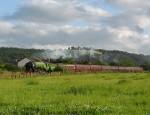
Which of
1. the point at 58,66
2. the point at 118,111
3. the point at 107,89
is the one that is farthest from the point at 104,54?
the point at 118,111

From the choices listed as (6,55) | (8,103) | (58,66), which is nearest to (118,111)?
(8,103)

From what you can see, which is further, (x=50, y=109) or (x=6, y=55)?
(x=6, y=55)

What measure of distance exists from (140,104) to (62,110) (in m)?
4.48

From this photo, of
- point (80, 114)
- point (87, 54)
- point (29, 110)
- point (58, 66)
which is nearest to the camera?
point (80, 114)

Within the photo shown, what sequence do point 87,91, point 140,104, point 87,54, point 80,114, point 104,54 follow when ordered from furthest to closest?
point 104,54, point 87,54, point 87,91, point 140,104, point 80,114

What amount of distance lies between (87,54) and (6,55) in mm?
26193

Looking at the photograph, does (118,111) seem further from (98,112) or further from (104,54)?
(104,54)

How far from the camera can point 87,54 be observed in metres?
142

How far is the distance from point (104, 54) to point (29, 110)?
13855 cm

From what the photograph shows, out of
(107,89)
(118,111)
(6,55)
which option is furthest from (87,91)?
(6,55)

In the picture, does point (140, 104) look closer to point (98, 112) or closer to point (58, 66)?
point (98, 112)

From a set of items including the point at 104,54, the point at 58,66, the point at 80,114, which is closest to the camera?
the point at 80,114

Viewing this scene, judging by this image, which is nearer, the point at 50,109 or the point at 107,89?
the point at 50,109

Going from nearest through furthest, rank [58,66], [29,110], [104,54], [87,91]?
[29,110], [87,91], [58,66], [104,54]
